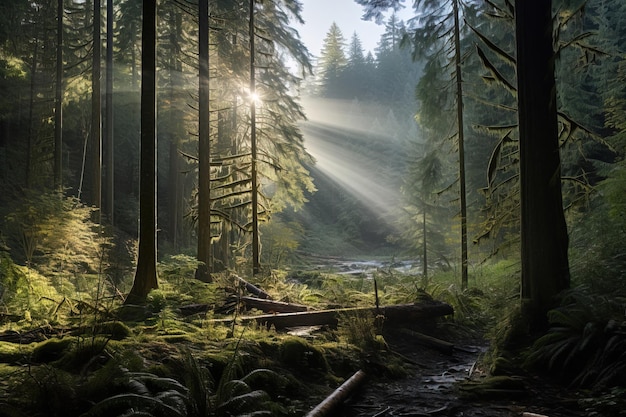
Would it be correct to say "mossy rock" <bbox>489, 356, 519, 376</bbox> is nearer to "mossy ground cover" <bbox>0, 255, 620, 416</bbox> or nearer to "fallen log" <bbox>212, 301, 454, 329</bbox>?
"mossy ground cover" <bbox>0, 255, 620, 416</bbox>

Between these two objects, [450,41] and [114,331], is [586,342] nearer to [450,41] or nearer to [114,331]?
[114,331]

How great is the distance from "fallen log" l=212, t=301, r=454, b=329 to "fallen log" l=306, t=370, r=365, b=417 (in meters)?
2.29

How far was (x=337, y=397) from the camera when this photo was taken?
486 centimetres

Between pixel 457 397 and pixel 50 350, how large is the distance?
482cm

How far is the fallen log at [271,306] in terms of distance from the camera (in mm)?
9752

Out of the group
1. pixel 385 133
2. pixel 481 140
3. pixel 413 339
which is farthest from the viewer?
pixel 385 133

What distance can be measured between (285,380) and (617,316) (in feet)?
14.3

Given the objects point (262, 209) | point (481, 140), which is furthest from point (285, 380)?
point (481, 140)

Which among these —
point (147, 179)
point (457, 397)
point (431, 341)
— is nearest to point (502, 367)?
point (457, 397)

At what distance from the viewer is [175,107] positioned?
20781 mm

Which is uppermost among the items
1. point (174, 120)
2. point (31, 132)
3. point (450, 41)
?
point (174, 120)


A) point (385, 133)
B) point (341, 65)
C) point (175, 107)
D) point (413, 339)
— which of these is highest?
point (341, 65)

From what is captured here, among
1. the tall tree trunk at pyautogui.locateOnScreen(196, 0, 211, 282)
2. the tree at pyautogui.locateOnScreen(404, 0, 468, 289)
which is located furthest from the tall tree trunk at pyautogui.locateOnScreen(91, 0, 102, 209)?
the tree at pyautogui.locateOnScreen(404, 0, 468, 289)

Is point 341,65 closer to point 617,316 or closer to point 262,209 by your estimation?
point 262,209
